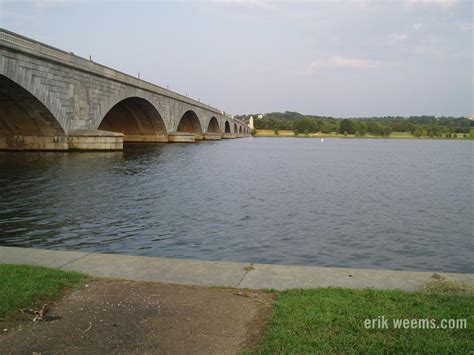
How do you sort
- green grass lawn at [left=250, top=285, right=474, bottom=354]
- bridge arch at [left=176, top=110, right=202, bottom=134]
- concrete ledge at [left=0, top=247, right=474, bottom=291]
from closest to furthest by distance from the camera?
green grass lawn at [left=250, top=285, right=474, bottom=354] → concrete ledge at [left=0, top=247, right=474, bottom=291] → bridge arch at [left=176, top=110, right=202, bottom=134]

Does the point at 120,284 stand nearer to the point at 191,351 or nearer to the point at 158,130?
the point at 191,351

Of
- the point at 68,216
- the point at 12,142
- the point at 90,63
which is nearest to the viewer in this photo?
the point at 68,216

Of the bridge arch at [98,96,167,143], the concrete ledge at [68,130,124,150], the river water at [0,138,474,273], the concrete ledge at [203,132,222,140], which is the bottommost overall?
the river water at [0,138,474,273]

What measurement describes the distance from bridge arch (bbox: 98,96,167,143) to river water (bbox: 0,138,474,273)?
105 ft

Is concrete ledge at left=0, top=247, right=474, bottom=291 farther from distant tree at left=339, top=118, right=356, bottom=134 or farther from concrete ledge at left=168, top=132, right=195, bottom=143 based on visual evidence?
A: distant tree at left=339, top=118, right=356, bottom=134

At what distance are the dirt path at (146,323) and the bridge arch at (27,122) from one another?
1066 inches

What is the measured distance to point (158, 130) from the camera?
212 ft

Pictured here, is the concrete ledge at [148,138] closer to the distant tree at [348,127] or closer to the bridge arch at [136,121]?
the bridge arch at [136,121]

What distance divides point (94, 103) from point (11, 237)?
3096 cm

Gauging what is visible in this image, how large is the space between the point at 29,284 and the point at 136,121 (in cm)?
5867

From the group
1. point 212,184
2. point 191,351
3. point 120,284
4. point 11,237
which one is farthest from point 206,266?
point 212,184

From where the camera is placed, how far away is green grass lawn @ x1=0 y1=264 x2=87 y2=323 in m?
5.29

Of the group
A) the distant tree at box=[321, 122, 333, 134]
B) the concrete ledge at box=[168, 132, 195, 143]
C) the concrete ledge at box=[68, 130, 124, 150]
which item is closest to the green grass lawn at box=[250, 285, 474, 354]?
the concrete ledge at box=[68, 130, 124, 150]

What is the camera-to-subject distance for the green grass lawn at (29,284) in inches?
208
